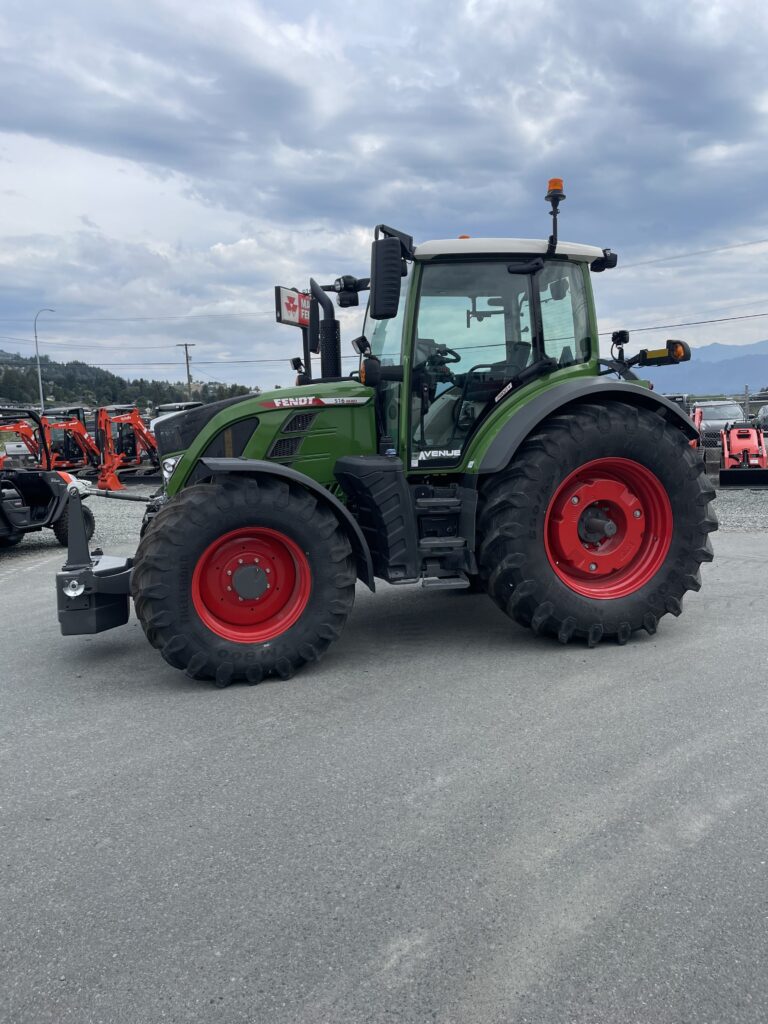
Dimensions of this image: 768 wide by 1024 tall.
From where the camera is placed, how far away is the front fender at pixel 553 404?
Answer: 4.71m

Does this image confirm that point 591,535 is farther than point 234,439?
Yes

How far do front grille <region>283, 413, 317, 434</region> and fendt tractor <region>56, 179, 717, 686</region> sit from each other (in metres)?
0.01

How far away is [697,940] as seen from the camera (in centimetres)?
221

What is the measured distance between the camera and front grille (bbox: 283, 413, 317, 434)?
16.0 ft

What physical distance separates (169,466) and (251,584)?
1.21m

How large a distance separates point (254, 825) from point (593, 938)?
126 cm

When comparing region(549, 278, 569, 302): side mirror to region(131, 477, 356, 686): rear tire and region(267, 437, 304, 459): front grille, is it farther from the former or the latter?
region(131, 477, 356, 686): rear tire

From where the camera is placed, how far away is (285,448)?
16.1ft

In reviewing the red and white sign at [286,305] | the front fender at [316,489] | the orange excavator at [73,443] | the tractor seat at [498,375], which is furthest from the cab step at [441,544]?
the orange excavator at [73,443]

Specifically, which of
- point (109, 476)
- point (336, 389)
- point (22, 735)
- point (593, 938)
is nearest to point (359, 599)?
point (336, 389)

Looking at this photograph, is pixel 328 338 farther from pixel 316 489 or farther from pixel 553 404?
pixel 553 404

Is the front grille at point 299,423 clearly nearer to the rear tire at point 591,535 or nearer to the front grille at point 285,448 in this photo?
the front grille at point 285,448

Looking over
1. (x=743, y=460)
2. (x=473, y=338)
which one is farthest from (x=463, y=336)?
(x=743, y=460)

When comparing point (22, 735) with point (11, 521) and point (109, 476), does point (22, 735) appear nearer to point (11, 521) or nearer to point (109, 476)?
point (11, 521)
